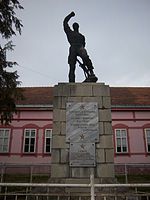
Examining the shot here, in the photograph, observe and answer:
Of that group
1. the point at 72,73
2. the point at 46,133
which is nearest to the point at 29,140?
the point at 46,133

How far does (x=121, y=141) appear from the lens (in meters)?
20.0

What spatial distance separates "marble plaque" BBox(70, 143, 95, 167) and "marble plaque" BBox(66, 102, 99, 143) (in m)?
0.13

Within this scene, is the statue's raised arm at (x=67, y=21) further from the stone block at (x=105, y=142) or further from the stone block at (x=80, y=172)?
the stone block at (x=80, y=172)

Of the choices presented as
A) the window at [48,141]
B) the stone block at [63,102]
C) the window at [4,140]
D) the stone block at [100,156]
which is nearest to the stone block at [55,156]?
the stone block at [100,156]

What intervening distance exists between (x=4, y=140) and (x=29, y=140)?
217 cm

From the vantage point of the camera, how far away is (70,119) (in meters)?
6.42

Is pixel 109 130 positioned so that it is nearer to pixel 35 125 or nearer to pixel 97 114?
pixel 97 114

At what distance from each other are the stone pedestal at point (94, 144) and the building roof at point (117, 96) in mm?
13055

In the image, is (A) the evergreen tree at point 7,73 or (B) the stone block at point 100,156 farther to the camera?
(A) the evergreen tree at point 7,73

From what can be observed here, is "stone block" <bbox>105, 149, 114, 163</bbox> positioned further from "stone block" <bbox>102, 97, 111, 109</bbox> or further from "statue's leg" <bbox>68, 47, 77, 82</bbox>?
"statue's leg" <bbox>68, 47, 77, 82</bbox>

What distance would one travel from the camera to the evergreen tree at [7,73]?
12.1 metres

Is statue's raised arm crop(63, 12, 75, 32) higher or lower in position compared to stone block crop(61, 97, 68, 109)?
higher

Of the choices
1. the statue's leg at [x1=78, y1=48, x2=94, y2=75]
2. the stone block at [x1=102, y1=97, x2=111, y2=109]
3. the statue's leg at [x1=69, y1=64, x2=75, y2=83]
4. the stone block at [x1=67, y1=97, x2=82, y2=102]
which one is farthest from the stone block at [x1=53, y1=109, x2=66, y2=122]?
the statue's leg at [x1=78, y1=48, x2=94, y2=75]

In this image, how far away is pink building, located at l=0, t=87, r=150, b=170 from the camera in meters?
19.5
